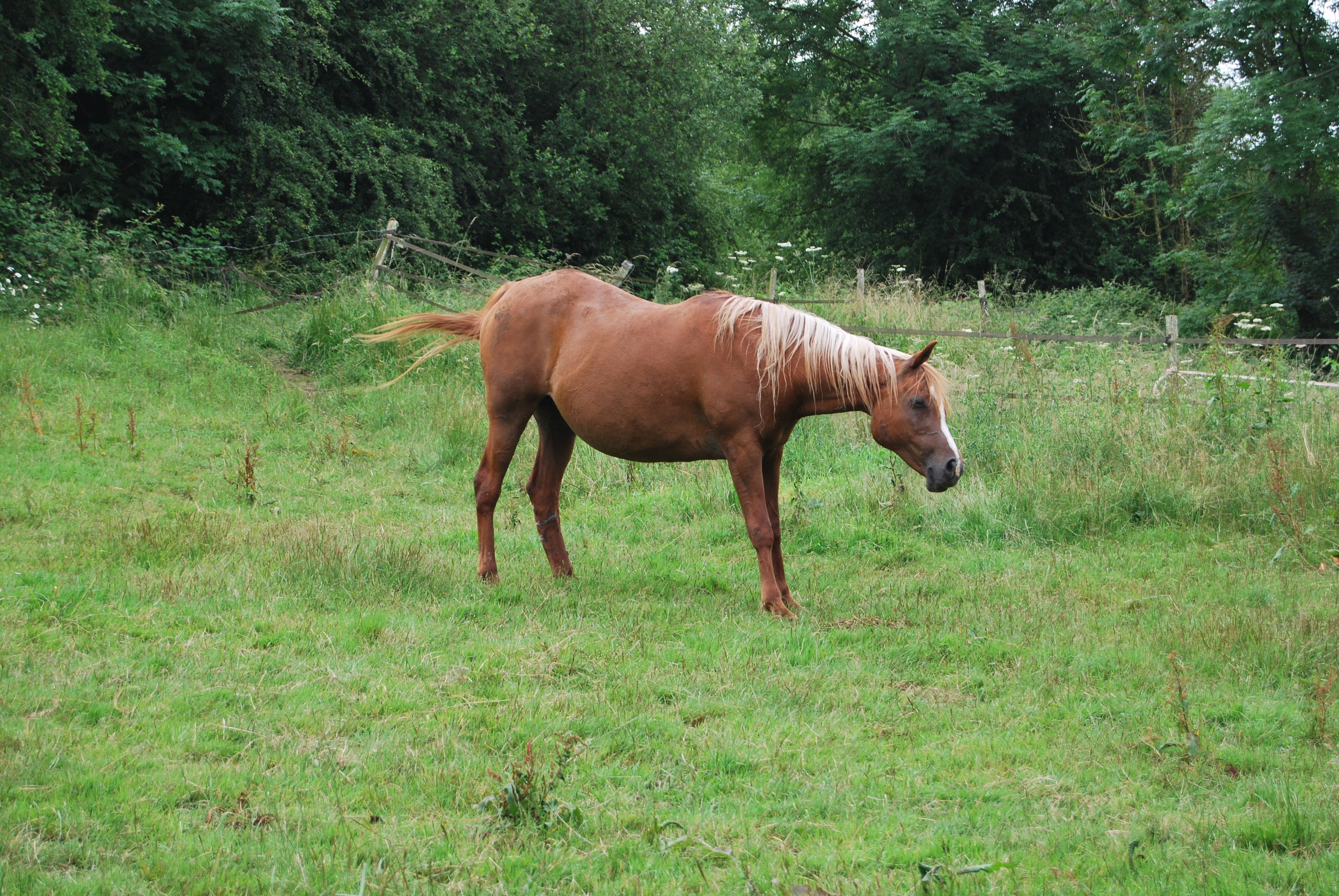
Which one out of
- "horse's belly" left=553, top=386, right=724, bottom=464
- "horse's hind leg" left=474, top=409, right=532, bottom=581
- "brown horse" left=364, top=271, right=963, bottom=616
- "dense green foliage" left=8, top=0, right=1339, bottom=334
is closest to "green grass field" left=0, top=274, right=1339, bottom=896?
"horse's hind leg" left=474, top=409, right=532, bottom=581

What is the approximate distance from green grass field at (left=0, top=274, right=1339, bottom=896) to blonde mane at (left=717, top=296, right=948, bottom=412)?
130 centimetres

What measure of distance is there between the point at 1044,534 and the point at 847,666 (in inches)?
124

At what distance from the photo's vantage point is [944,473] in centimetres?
549

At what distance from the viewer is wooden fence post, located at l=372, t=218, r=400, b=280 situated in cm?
1541

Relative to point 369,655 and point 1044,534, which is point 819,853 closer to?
point 369,655

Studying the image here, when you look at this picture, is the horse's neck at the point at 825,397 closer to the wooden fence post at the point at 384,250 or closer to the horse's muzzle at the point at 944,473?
the horse's muzzle at the point at 944,473

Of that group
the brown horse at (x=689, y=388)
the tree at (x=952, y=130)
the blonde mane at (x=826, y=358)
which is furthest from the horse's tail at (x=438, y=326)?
the tree at (x=952, y=130)

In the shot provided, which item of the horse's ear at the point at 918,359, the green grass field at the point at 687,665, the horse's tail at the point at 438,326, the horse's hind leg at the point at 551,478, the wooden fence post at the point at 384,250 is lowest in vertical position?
the green grass field at the point at 687,665

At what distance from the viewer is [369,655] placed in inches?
185

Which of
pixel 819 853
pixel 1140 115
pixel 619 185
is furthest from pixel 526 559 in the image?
pixel 1140 115

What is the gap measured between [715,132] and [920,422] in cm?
2232

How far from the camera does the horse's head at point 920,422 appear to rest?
5527 millimetres

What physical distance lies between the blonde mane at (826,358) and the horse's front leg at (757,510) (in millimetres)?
399

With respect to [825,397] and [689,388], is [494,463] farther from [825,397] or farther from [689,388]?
[825,397]
